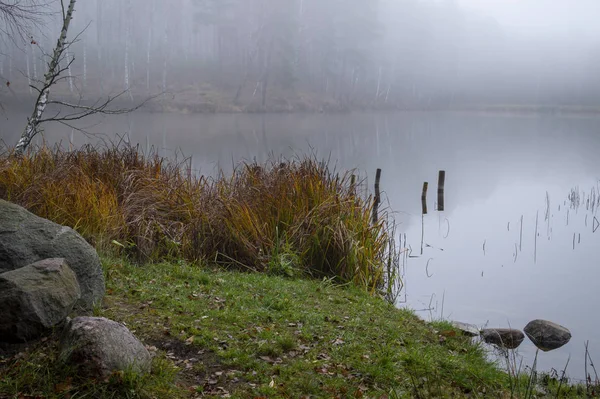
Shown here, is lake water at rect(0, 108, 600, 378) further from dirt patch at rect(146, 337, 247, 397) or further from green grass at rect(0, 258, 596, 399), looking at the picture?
dirt patch at rect(146, 337, 247, 397)

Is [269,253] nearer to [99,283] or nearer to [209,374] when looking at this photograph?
[99,283]

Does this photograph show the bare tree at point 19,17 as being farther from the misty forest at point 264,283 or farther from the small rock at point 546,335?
the small rock at point 546,335

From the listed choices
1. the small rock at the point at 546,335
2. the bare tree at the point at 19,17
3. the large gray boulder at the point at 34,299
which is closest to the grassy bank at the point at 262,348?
the large gray boulder at the point at 34,299

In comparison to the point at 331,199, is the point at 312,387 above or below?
below

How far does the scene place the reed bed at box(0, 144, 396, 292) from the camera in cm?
795

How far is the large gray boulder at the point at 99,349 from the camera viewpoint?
12.5 ft

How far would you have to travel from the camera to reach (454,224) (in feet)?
62.5

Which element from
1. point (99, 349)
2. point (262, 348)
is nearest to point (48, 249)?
point (99, 349)

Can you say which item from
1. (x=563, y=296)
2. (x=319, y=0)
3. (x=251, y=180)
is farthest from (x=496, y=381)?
(x=319, y=0)

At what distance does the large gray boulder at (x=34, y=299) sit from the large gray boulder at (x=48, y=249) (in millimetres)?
547

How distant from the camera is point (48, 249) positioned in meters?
5.08

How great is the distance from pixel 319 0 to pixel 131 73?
36.2 m

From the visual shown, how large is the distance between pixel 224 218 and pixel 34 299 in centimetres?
439

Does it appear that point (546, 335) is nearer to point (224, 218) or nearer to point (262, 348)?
point (224, 218)
